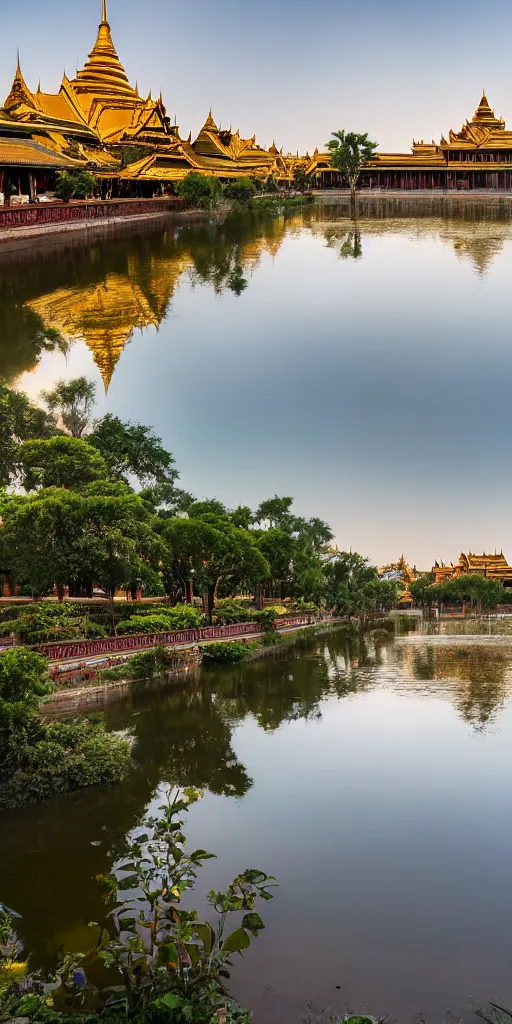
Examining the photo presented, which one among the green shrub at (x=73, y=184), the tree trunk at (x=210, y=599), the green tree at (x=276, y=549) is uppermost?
the green shrub at (x=73, y=184)

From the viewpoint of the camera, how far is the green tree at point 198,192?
2503 cm

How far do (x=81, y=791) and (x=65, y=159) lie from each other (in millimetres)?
14893

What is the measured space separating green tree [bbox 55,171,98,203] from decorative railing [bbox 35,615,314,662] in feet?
28.5

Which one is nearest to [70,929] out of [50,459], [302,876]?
[302,876]

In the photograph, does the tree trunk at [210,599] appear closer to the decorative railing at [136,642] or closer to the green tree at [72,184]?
the decorative railing at [136,642]

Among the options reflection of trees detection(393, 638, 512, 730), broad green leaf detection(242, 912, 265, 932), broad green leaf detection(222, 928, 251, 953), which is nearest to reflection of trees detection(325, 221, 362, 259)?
reflection of trees detection(393, 638, 512, 730)

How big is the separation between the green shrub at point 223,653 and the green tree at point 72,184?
10.1 meters

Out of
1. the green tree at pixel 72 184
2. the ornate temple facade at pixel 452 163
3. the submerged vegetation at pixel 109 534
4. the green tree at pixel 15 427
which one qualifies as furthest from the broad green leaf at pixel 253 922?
the ornate temple facade at pixel 452 163

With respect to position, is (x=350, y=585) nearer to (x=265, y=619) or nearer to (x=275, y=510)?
(x=275, y=510)

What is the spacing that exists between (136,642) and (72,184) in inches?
364

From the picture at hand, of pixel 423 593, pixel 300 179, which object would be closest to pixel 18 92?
pixel 300 179

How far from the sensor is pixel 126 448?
2897 centimetres

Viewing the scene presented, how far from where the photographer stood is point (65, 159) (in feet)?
73.5

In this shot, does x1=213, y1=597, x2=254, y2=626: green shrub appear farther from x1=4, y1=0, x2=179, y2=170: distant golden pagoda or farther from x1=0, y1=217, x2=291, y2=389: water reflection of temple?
x1=4, y1=0, x2=179, y2=170: distant golden pagoda
